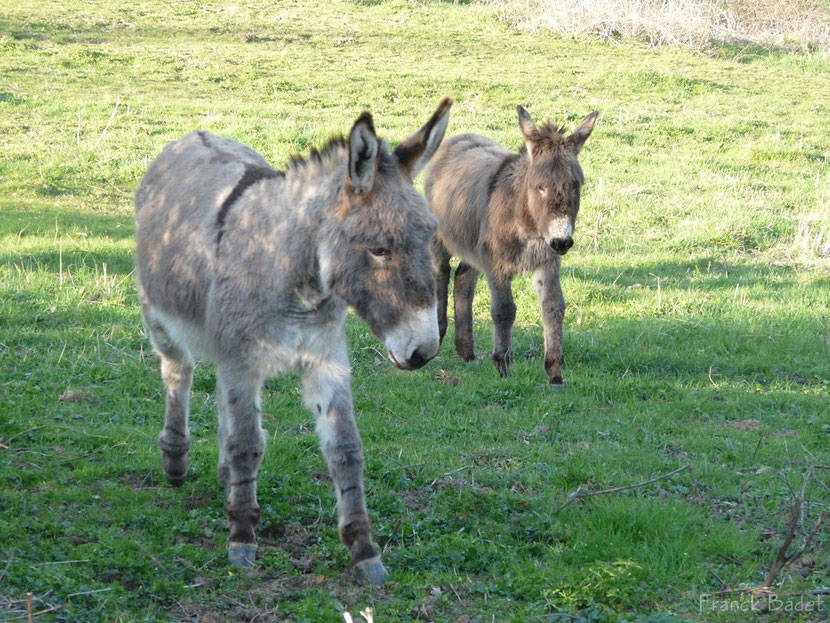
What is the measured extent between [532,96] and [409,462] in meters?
13.2

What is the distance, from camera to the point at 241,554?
13.8 ft

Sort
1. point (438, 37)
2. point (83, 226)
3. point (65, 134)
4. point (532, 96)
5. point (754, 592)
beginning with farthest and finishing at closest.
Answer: point (438, 37) < point (532, 96) < point (65, 134) < point (83, 226) < point (754, 592)

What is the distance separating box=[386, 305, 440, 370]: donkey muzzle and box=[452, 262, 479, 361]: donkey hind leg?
4.54 meters

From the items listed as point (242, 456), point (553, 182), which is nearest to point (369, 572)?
point (242, 456)

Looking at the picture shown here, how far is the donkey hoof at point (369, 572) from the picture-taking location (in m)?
4.07

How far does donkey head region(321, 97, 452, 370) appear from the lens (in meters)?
3.73

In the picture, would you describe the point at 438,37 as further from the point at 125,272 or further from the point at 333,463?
the point at 333,463

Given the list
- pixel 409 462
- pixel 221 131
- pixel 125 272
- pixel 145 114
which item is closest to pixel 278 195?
pixel 409 462

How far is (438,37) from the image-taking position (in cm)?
2156

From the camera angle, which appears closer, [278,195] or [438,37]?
[278,195]

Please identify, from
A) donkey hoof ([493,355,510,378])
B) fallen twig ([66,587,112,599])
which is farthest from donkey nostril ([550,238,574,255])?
fallen twig ([66,587,112,599])

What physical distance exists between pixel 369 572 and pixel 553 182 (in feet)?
13.7

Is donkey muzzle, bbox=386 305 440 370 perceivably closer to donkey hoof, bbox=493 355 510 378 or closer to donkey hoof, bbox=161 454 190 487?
donkey hoof, bbox=161 454 190 487

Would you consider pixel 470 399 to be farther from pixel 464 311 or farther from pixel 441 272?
pixel 441 272
